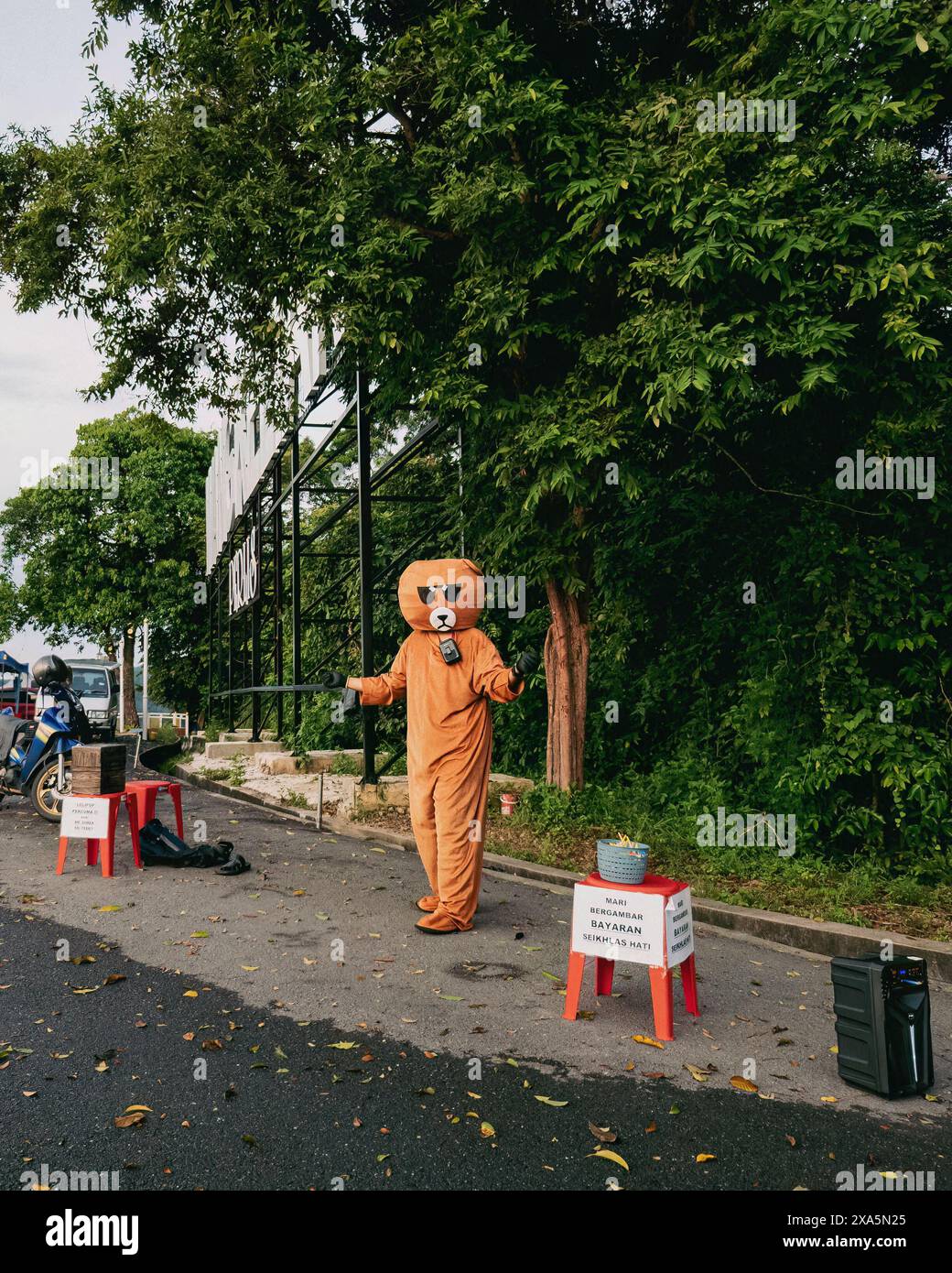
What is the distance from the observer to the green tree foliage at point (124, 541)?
33.8 meters

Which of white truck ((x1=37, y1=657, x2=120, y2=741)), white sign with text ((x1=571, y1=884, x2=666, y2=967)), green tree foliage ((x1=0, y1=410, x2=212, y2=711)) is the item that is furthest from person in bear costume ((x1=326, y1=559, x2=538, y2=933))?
green tree foliage ((x1=0, y1=410, x2=212, y2=711))

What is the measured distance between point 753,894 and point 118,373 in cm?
898

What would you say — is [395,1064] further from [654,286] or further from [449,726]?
[654,286]

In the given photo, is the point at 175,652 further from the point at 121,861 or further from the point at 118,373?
the point at 121,861

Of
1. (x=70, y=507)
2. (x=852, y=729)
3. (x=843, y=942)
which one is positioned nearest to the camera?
(x=843, y=942)

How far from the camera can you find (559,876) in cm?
767

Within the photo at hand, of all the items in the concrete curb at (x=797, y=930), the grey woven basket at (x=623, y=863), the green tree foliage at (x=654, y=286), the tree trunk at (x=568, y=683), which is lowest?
the concrete curb at (x=797, y=930)

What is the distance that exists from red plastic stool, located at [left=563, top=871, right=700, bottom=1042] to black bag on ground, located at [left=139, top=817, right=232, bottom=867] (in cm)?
418

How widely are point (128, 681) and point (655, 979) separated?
37.3 metres

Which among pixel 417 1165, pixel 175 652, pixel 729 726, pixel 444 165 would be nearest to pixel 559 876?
pixel 729 726

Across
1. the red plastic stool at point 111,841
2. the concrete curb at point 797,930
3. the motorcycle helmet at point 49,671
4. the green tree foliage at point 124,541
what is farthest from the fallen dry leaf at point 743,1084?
the green tree foliage at point 124,541

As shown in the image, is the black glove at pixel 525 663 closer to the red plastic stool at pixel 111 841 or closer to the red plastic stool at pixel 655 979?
the red plastic stool at pixel 655 979

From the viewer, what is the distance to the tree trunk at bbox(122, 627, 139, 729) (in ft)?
122

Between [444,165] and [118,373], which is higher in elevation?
[444,165]
